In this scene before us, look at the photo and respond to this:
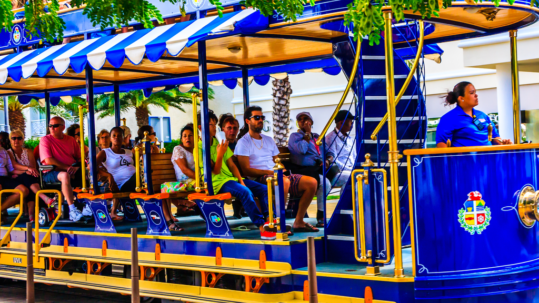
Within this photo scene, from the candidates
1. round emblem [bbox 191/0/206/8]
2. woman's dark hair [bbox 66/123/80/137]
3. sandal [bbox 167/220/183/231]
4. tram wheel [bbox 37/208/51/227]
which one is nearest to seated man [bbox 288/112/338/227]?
sandal [bbox 167/220/183/231]

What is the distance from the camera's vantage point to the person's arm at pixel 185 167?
7293 mm

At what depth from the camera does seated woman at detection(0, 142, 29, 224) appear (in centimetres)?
922

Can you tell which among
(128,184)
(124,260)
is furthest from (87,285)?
(128,184)

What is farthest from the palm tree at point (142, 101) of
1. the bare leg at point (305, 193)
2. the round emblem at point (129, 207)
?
the bare leg at point (305, 193)

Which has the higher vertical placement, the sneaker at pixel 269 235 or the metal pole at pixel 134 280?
the sneaker at pixel 269 235

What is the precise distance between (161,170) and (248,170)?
1131mm

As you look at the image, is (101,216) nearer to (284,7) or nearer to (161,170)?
(161,170)

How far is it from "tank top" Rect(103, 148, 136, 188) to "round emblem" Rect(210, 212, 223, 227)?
2427mm

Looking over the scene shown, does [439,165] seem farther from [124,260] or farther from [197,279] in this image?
[124,260]

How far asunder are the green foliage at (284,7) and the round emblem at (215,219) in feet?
6.91

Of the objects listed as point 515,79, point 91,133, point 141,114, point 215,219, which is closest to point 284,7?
point 215,219

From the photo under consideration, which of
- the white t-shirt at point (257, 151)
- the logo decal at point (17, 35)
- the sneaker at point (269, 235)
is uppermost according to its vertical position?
the logo decal at point (17, 35)

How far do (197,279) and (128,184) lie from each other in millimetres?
2524

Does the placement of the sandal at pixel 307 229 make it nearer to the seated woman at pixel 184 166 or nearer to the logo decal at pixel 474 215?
the seated woman at pixel 184 166
